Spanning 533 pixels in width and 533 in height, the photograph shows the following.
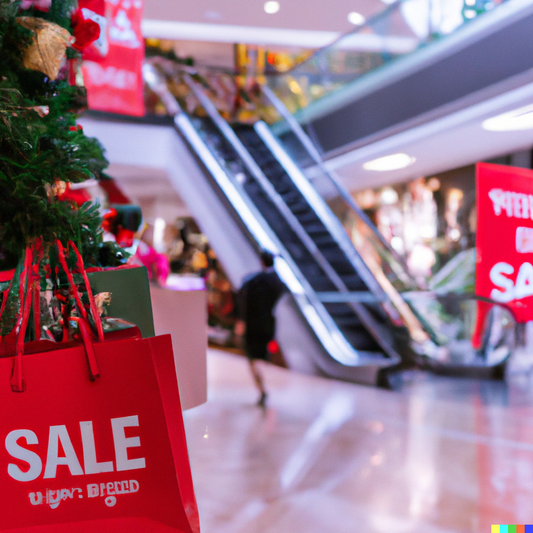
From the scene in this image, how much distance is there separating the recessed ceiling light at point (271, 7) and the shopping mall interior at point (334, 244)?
0.13m

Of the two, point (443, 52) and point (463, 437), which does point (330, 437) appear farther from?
point (443, 52)

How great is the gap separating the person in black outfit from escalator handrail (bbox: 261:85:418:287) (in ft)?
6.31

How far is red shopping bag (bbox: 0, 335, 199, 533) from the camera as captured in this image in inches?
33.2

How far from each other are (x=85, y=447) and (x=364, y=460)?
2985mm

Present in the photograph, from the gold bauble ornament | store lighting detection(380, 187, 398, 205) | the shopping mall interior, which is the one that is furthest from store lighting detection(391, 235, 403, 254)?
the gold bauble ornament

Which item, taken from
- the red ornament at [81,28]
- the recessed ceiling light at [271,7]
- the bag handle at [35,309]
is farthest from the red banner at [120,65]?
the bag handle at [35,309]

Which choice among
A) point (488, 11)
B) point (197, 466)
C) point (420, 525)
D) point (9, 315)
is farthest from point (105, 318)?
point (488, 11)

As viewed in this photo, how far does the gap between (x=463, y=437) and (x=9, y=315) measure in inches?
152

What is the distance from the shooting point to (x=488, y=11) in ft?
14.6

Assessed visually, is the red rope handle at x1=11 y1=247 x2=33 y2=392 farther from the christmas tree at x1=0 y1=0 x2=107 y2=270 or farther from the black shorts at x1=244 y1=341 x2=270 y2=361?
the black shorts at x1=244 y1=341 x2=270 y2=361

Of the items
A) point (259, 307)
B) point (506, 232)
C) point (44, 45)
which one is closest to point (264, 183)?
point (259, 307)

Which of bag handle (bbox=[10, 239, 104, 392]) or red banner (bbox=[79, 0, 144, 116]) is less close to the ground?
red banner (bbox=[79, 0, 144, 116])

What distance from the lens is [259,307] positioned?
5.67 metres

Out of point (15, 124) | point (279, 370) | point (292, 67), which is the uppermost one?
point (292, 67)
